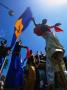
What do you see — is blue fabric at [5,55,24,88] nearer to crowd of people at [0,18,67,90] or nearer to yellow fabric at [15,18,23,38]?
crowd of people at [0,18,67,90]

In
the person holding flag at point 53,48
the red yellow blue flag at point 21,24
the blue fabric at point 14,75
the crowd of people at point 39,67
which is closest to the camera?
the person holding flag at point 53,48

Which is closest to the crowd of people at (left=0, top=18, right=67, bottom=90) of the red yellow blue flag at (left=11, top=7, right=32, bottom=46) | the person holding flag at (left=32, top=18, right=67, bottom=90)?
the person holding flag at (left=32, top=18, right=67, bottom=90)

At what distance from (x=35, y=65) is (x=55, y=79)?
1.04 meters

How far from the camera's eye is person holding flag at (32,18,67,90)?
629cm

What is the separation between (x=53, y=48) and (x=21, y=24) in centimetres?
185

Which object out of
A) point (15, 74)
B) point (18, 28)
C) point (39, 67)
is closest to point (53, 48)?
point (39, 67)

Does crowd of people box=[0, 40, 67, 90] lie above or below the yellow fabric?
below

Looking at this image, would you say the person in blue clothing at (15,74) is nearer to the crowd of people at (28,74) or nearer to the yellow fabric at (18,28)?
the crowd of people at (28,74)

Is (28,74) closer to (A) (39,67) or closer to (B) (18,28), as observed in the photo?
(A) (39,67)

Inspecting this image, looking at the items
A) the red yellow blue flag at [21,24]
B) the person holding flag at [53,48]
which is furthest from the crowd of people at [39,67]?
the red yellow blue flag at [21,24]

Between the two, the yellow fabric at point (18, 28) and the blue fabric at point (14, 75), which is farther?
the yellow fabric at point (18, 28)

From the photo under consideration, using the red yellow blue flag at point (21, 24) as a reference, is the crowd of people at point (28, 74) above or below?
below

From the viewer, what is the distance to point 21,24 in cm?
802

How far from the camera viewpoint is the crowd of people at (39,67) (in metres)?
6.39
